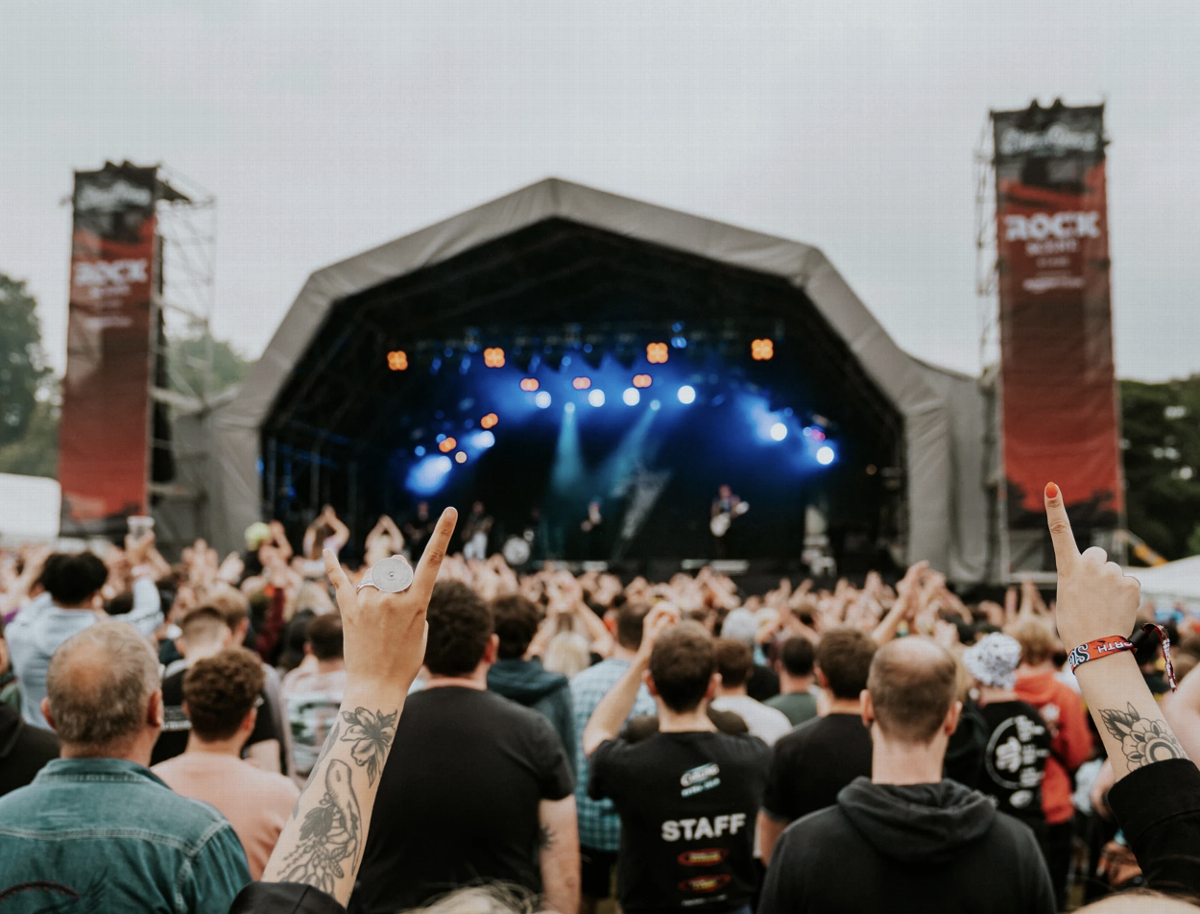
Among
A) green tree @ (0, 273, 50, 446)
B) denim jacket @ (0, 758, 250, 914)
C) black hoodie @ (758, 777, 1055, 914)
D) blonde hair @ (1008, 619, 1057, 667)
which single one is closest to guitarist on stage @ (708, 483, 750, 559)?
blonde hair @ (1008, 619, 1057, 667)

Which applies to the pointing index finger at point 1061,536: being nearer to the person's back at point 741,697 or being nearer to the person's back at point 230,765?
the person's back at point 230,765

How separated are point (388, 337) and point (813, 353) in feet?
23.8

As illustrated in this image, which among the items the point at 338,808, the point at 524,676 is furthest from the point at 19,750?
the point at 338,808

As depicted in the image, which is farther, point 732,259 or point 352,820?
point 732,259

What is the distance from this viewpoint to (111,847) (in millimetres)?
1537

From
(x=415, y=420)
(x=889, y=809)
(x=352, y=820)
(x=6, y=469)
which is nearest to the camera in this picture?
(x=352, y=820)

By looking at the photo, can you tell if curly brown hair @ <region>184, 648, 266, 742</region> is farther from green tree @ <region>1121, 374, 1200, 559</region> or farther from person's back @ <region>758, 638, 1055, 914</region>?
green tree @ <region>1121, 374, 1200, 559</region>

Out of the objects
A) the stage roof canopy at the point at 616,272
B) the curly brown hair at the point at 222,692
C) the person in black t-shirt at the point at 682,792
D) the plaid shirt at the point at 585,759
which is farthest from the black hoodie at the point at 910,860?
the stage roof canopy at the point at 616,272

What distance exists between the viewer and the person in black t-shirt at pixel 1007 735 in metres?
3.78

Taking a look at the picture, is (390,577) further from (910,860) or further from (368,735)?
(910,860)

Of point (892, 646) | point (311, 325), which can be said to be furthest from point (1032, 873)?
point (311, 325)

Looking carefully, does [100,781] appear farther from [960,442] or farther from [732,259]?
[960,442]

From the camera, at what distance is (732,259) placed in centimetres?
1272

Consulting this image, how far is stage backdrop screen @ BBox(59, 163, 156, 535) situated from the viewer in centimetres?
1452
